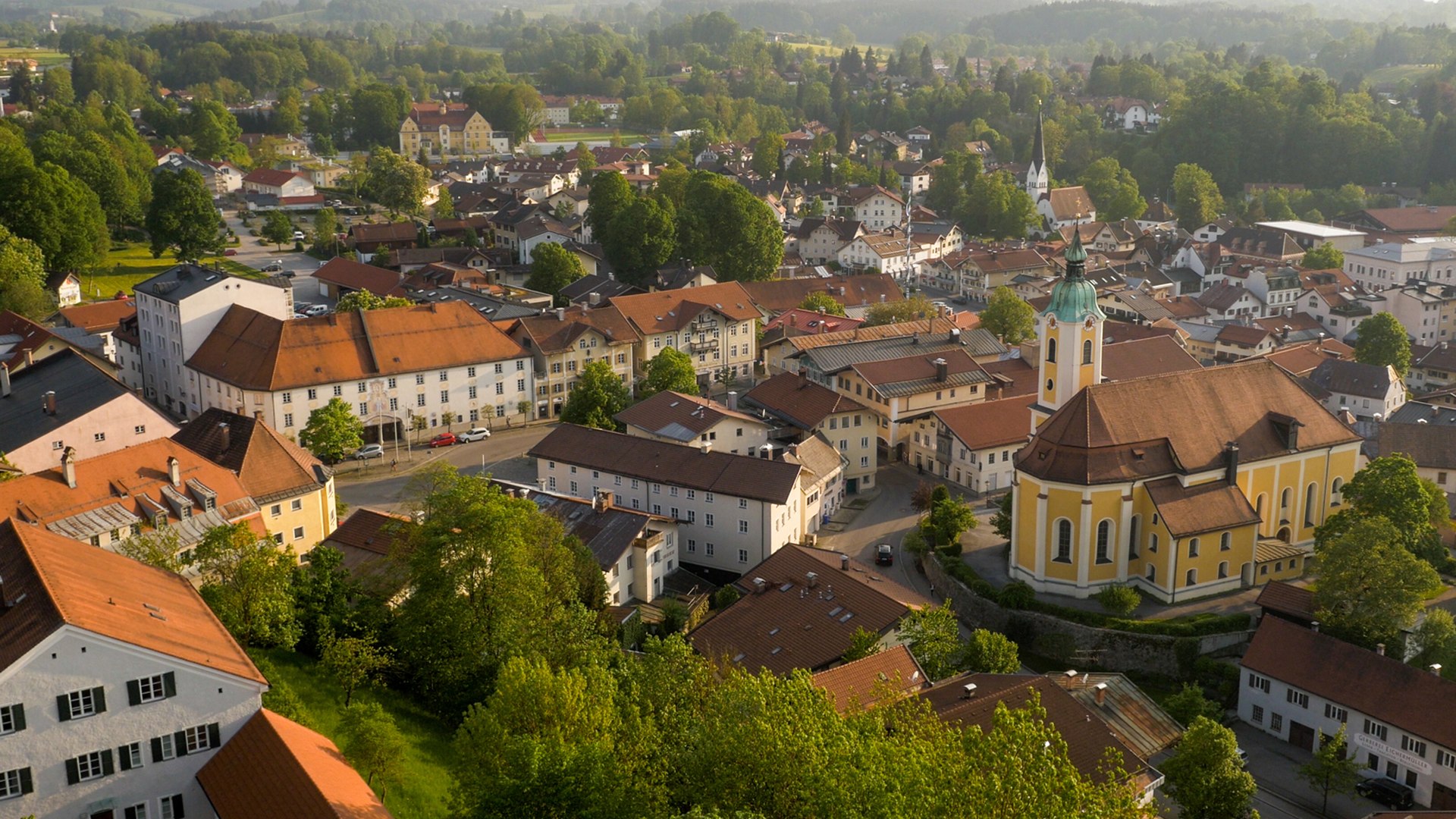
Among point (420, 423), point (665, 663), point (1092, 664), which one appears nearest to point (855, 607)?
point (1092, 664)

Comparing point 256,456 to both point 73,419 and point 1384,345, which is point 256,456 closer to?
point 73,419

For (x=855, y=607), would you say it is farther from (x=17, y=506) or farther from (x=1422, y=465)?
(x=1422, y=465)

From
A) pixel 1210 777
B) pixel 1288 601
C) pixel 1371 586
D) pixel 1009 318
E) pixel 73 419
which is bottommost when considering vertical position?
pixel 1288 601

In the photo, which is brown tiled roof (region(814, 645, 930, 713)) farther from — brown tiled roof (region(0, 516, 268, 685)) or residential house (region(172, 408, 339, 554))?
residential house (region(172, 408, 339, 554))

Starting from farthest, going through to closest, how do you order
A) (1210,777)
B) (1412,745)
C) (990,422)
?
(990,422) → (1412,745) → (1210,777)

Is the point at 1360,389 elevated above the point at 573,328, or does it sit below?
below

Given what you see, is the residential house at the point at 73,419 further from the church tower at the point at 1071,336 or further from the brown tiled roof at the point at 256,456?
the church tower at the point at 1071,336

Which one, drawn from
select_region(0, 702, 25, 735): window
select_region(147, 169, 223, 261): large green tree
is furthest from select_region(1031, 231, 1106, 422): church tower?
select_region(147, 169, 223, 261): large green tree

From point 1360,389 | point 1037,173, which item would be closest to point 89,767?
point 1360,389
